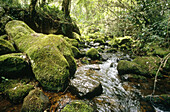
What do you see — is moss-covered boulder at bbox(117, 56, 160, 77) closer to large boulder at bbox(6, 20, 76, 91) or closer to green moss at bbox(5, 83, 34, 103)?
large boulder at bbox(6, 20, 76, 91)

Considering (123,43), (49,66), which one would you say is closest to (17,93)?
(49,66)

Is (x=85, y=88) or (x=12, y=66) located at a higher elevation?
(x=12, y=66)

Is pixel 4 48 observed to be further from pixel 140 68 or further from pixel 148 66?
pixel 148 66

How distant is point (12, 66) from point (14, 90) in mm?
690

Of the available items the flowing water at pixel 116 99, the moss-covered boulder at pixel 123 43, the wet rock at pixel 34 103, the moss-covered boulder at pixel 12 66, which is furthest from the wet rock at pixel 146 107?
the moss-covered boulder at pixel 123 43

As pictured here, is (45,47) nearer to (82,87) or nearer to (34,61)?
(34,61)

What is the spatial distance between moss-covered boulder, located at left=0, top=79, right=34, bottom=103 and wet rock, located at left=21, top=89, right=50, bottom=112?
1.10ft

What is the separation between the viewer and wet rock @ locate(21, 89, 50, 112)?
1.91 metres

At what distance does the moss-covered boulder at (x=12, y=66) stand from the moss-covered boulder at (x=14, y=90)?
0.63 feet

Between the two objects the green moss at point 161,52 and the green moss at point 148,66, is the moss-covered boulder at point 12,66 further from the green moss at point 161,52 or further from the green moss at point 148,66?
the green moss at point 161,52

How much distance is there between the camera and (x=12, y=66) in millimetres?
2592

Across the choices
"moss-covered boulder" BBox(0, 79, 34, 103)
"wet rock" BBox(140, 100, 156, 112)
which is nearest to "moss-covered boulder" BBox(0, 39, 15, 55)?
"moss-covered boulder" BBox(0, 79, 34, 103)

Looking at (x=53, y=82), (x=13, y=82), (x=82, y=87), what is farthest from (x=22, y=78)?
(x=82, y=87)

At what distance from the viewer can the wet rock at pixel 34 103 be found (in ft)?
6.26
